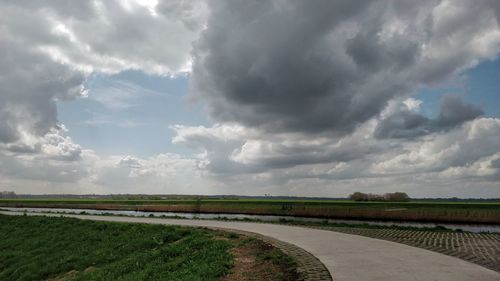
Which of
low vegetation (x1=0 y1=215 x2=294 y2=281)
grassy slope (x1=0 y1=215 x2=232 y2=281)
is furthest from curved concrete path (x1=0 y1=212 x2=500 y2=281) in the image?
grassy slope (x1=0 y1=215 x2=232 y2=281)

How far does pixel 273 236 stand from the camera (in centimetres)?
1966

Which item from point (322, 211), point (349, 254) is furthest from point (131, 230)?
point (322, 211)

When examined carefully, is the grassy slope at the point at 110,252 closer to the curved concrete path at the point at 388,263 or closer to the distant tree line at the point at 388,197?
the curved concrete path at the point at 388,263

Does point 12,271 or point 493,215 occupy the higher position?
point 493,215

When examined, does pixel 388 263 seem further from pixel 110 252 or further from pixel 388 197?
pixel 388 197

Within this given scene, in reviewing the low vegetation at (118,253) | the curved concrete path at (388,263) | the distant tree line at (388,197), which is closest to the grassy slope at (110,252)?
the low vegetation at (118,253)

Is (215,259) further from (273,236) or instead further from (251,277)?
(273,236)

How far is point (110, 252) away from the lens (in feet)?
70.3

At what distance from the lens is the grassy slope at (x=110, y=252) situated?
1468cm

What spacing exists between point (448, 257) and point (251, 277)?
23.0 ft

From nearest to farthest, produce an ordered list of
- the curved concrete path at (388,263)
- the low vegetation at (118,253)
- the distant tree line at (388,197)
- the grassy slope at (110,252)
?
1. the curved concrete path at (388,263)
2. the low vegetation at (118,253)
3. the grassy slope at (110,252)
4. the distant tree line at (388,197)

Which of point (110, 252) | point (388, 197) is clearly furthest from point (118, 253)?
point (388, 197)

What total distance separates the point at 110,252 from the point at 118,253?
78 centimetres

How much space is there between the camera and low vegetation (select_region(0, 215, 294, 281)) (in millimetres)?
14178
